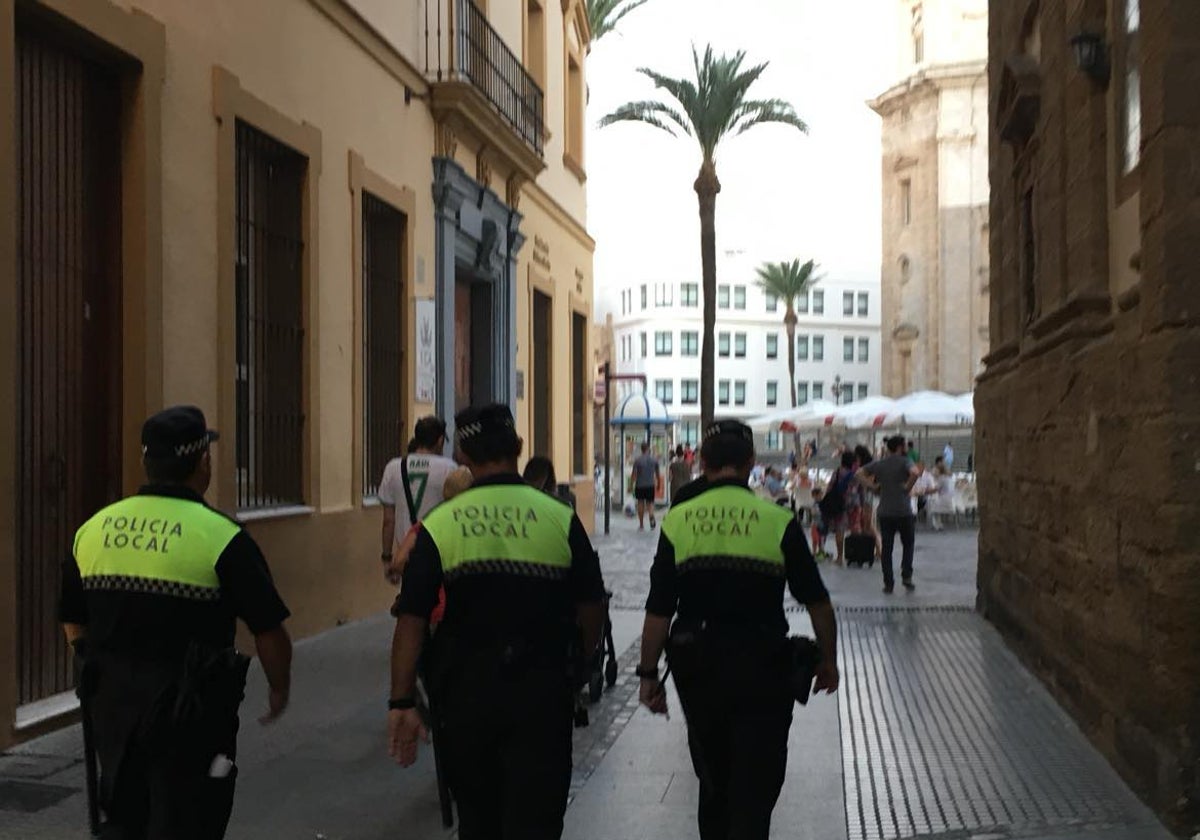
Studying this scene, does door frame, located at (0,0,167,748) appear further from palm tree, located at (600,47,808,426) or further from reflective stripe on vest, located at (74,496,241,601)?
palm tree, located at (600,47,808,426)

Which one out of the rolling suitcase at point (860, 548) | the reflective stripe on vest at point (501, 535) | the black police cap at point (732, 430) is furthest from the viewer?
the rolling suitcase at point (860, 548)

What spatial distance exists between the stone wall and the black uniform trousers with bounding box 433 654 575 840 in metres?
3.43

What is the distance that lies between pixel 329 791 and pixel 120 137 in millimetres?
4474

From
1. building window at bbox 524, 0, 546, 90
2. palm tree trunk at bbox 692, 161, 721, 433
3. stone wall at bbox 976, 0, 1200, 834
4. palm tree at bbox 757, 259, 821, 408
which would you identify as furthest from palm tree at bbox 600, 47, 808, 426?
palm tree at bbox 757, 259, 821, 408

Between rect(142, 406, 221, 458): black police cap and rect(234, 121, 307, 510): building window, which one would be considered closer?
rect(142, 406, 221, 458): black police cap

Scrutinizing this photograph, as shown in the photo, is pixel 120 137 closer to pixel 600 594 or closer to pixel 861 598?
pixel 600 594

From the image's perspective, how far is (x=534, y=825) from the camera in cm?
394

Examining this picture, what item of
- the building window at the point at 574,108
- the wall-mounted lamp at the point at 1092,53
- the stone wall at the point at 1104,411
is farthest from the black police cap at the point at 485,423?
the building window at the point at 574,108

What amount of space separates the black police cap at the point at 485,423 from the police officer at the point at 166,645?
0.80 metres

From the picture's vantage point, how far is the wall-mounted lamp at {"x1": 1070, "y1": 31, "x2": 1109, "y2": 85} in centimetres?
796

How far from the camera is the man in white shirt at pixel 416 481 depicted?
8.45m

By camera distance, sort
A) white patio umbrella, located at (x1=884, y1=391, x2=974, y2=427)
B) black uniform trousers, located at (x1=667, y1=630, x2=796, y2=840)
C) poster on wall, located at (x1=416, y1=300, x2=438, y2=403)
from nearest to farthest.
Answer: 1. black uniform trousers, located at (x1=667, y1=630, x2=796, y2=840)
2. poster on wall, located at (x1=416, y1=300, x2=438, y2=403)
3. white patio umbrella, located at (x1=884, y1=391, x2=974, y2=427)

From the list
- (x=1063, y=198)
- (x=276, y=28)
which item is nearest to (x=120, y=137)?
(x=276, y=28)

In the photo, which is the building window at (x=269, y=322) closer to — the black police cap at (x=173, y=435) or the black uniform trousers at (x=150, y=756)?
the black police cap at (x=173, y=435)
